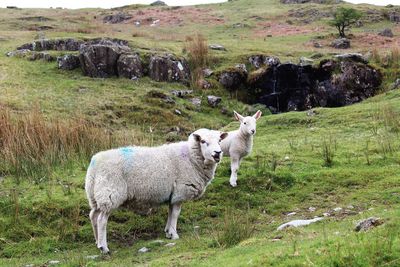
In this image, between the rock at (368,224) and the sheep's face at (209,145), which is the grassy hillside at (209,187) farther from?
the sheep's face at (209,145)

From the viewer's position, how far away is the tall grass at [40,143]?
11.9 meters

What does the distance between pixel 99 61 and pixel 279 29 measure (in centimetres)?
2439

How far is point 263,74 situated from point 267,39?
42.3 ft

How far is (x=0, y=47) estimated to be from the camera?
29094mm

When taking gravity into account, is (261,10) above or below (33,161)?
above

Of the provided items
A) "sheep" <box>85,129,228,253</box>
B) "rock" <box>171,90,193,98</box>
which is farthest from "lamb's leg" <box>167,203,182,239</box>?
"rock" <box>171,90,193,98</box>

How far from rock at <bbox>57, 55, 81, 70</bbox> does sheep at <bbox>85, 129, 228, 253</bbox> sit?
17.0 m

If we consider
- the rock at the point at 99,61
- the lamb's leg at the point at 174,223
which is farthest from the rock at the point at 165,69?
the lamb's leg at the point at 174,223

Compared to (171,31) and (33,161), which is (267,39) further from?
(33,161)

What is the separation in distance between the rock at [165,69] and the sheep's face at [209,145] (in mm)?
15972

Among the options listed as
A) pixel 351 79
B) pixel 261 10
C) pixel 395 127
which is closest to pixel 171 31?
pixel 261 10

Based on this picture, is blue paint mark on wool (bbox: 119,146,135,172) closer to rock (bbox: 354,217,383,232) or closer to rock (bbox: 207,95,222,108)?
rock (bbox: 354,217,383,232)

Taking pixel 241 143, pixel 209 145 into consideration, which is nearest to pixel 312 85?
A: pixel 241 143

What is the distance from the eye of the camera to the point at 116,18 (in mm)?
58188
